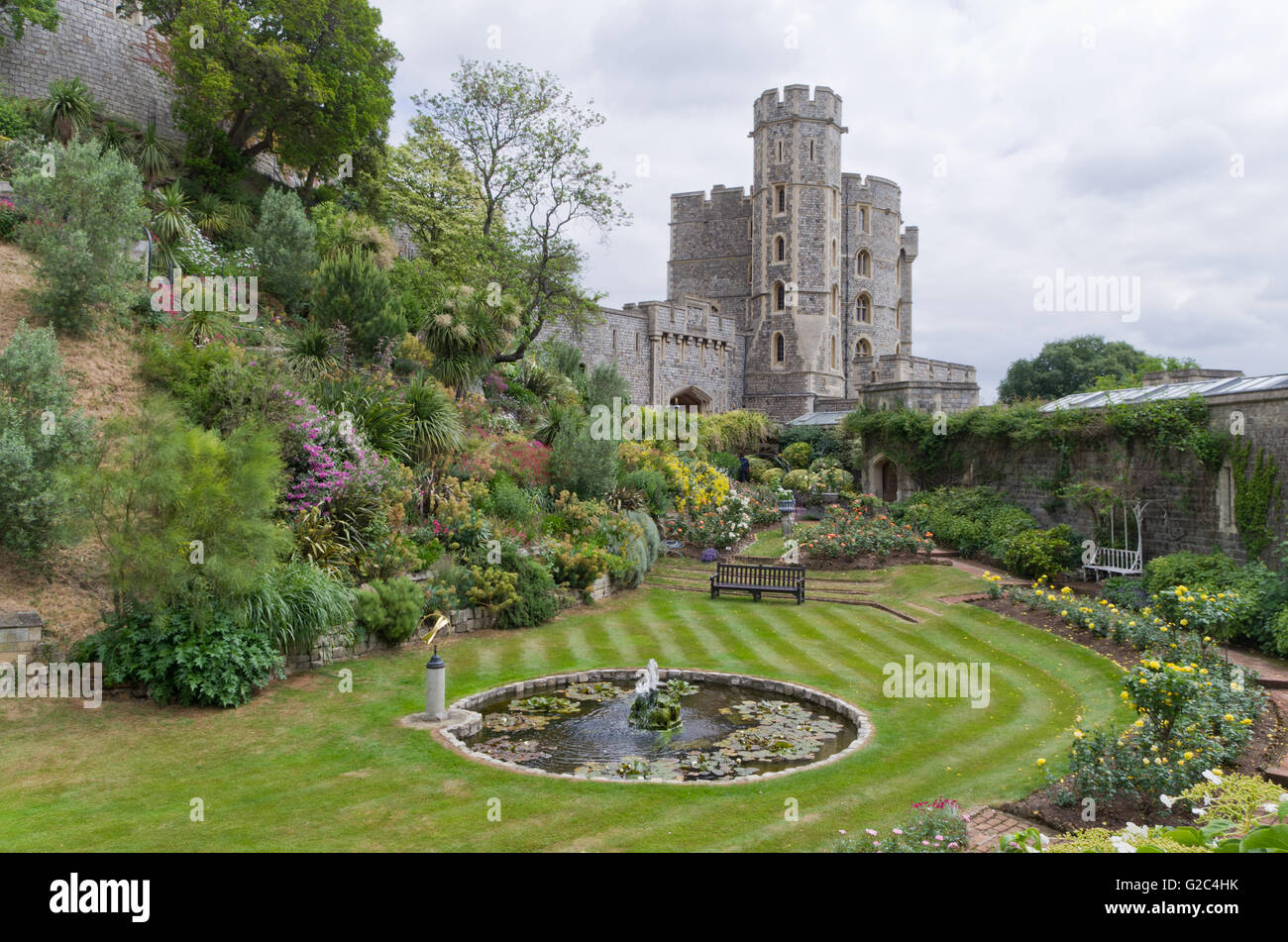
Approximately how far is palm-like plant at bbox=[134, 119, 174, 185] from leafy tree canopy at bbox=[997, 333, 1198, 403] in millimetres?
51044

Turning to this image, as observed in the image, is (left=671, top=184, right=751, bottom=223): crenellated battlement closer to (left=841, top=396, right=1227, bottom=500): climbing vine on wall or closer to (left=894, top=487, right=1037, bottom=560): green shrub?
(left=841, top=396, right=1227, bottom=500): climbing vine on wall

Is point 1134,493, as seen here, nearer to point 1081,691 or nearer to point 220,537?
point 1081,691

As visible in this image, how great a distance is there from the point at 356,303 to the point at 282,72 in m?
7.88

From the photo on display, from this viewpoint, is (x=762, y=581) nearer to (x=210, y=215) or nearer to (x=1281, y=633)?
(x=1281, y=633)

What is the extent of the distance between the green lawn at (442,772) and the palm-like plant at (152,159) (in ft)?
53.3

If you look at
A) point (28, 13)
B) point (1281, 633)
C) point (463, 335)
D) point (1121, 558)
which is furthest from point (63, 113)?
point (1281, 633)

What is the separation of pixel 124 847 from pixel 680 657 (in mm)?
7207

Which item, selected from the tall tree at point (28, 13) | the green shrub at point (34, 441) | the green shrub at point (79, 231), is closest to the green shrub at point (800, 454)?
the green shrub at point (79, 231)

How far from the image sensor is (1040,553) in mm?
16016

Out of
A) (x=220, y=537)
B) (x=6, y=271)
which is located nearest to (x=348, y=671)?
(x=220, y=537)

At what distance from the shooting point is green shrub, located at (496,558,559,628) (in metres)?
12.9
